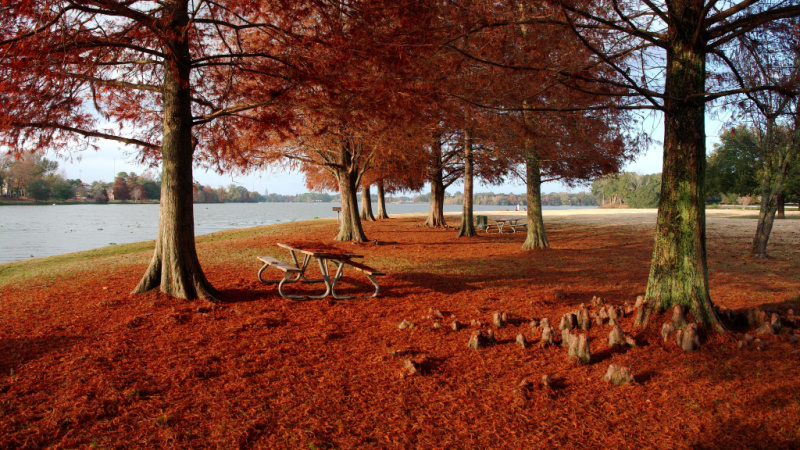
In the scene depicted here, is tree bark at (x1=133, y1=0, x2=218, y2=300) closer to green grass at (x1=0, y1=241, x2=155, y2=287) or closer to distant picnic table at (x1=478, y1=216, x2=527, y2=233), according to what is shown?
green grass at (x1=0, y1=241, x2=155, y2=287)

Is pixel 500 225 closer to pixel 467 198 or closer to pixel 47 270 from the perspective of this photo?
pixel 467 198

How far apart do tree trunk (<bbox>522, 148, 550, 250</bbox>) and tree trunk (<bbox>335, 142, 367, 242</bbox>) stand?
240 inches

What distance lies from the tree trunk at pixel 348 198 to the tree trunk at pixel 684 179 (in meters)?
12.0

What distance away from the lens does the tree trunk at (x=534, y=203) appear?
13058 mm

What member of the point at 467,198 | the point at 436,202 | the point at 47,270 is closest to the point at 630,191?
the point at 436,202

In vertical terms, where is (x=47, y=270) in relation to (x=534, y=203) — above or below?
below

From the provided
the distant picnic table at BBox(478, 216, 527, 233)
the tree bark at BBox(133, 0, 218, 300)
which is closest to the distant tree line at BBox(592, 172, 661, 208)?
the distant picnic table at BBox(478, 216, 527, 233)

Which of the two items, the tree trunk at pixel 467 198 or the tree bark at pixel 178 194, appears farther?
the tree trunk at pixel 467 198

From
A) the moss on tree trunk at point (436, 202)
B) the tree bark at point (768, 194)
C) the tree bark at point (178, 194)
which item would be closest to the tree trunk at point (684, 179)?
the tree bark at point (178, 194)

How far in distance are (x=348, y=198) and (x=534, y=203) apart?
6761 mm

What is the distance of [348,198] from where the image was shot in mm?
16094

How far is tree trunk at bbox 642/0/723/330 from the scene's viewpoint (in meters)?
4.59

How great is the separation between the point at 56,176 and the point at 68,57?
322ft

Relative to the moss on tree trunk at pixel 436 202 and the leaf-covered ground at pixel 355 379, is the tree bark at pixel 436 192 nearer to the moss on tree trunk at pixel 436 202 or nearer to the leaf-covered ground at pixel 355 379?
the moss on tree trunk at pixel 436 202
